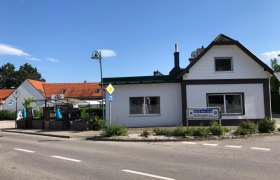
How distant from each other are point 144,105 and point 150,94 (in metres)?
0.90

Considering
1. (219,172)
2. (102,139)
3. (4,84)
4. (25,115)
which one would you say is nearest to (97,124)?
(102,139)

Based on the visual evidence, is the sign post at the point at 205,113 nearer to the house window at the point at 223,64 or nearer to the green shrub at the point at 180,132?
the green shrub at the point at 180,132

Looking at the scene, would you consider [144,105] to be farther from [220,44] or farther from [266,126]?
[266,126]

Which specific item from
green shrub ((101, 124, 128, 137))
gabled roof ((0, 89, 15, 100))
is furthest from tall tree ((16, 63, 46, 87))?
green shrub ((101, 124, 128, 137))

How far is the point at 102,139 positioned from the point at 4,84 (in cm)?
9269

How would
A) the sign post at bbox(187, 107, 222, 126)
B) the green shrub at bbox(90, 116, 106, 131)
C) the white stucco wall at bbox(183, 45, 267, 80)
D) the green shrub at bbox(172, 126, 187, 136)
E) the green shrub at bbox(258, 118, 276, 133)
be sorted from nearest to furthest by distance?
the green shrub at bbox(172, 126, 187, 136)
the green shrub at bbox(258, 118, 276, 133)
the sign post at bbox(187, 107, 222, 126)
the green shrub at bbox(90, 116, 106, 131)
the white stucco wall at bbox(183, 45, 267, 80)

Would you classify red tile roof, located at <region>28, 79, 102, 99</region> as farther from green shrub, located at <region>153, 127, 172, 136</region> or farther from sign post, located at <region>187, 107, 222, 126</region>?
green shrub, located at <region>153, 127, 172, 136</region>

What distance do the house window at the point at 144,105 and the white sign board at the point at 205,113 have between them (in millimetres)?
4906

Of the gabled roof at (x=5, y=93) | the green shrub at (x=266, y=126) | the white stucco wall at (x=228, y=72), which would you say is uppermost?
the gabled roof at (x=5, y=93)

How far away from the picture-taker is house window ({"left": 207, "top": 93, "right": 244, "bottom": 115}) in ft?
80.5

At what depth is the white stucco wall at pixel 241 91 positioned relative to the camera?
24359 mm

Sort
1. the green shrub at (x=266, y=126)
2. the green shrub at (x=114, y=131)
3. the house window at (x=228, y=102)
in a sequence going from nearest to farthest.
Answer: the green shrub at (x=266, y=126) < the green shrub at (x=114, y=131) < the house window at (x=228, y=102)

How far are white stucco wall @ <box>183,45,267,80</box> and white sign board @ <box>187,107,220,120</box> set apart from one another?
4.52 meters

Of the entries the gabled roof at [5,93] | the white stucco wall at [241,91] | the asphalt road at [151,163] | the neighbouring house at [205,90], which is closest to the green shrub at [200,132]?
the asphalt road at [151,163]
